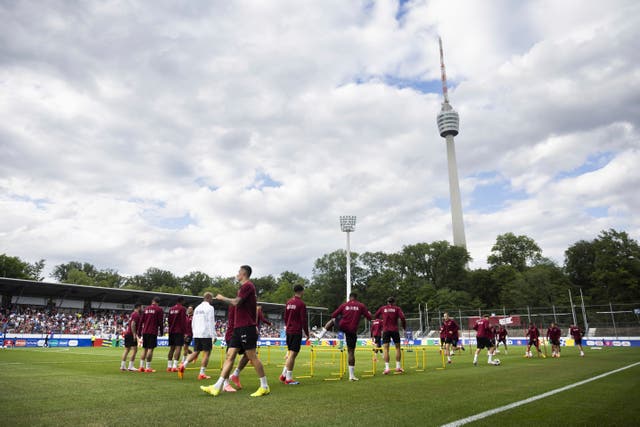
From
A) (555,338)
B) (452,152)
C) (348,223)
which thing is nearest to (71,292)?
(348,223)

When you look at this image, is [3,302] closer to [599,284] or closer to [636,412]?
[636,412]

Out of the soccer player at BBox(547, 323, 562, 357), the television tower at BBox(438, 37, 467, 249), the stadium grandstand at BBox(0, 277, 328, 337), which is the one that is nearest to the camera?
the soccer player at BBox(547, 323, 562, 357)

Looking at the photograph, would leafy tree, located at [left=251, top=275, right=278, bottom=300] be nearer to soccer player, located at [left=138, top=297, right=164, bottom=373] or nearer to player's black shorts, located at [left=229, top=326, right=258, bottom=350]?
soccer player, located at [left=138, top=297, right=164, bottom=373]

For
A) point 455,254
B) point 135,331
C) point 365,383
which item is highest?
point 455,254

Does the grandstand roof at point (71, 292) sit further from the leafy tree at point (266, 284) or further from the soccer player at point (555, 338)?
the leafy tree at point (266, 284)

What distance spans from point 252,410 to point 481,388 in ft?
15.4

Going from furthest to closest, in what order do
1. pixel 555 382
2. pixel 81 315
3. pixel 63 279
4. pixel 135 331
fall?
pixel 63 279 < pixel 81 315 < pixel 135 331 < pixel 555 382

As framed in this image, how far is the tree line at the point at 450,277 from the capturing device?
65188 mm

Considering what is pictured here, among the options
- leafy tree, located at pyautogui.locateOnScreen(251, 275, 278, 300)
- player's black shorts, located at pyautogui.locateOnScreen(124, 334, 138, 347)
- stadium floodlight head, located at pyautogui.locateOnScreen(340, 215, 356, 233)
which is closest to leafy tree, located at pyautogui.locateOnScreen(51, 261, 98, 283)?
leafy tree, located at pyautogui.locateOnScreen(251, 275, 278, 300)

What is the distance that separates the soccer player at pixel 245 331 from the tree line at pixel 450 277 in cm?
6259

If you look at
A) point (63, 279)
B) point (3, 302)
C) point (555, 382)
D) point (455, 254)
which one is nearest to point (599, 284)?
point (455, 254)

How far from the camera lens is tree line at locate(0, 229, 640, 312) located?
65188 mm

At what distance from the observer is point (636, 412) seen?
17.9ft

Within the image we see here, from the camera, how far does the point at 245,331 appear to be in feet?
23.8
